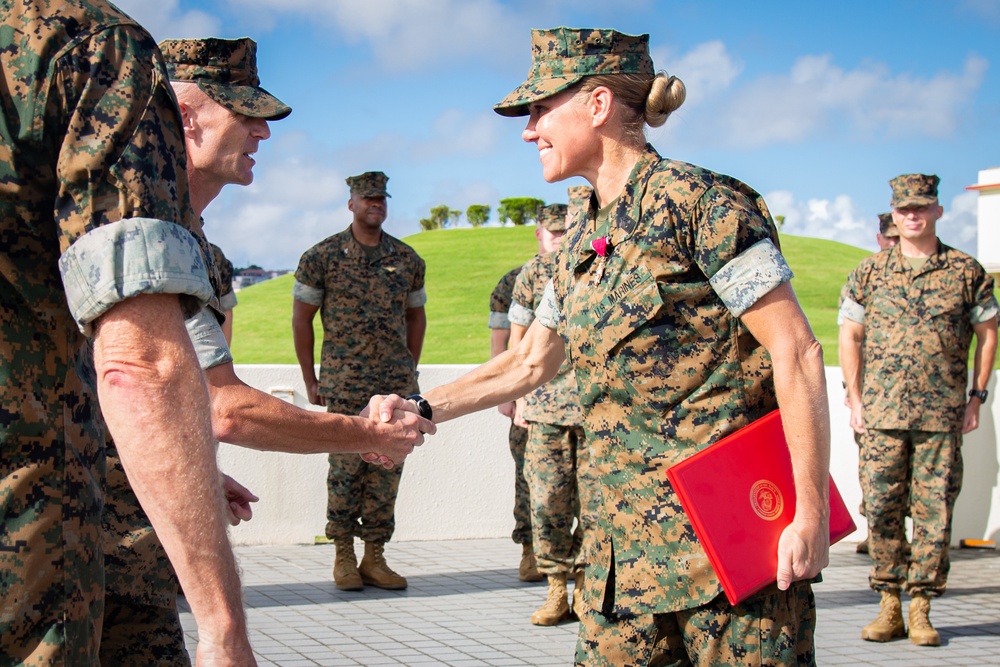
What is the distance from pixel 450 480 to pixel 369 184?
2631 mm

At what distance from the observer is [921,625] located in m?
6.79

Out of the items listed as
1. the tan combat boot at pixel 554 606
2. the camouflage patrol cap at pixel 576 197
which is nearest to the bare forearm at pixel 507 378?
the tan combat boot at pixel 554 606

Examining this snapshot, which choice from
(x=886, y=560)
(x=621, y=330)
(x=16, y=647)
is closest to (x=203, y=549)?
(x=16, y=647)

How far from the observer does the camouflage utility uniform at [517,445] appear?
8.62 meters

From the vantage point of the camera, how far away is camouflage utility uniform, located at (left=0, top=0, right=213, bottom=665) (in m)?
1.66

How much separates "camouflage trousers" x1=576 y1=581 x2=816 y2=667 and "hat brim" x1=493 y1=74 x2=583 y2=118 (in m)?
1.50

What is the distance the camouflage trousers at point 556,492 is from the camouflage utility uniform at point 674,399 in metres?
4.05

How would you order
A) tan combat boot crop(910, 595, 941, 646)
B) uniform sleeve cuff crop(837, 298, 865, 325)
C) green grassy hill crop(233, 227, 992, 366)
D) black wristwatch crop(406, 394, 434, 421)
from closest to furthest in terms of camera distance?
black wristwatch crop(406, 394, 434, 421) → tan combat boot crop(910, 595, 941, 646) → uniform sleeve cuff crop(837, 298, 865, 325) → green grassy hill crop(233, 227, 992, 366)

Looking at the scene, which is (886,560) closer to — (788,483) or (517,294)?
(517,294)

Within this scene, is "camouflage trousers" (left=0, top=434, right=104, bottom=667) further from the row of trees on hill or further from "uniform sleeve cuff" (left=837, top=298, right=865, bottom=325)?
the row of trees on hill

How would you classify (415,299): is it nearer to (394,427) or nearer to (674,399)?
(394,427)

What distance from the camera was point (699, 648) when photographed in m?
3.03

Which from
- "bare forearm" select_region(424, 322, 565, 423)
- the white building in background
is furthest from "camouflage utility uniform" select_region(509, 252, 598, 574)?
the white building in background

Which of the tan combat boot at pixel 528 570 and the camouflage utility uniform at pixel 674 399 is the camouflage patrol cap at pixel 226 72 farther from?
the tan combat boot at pixel 528 570
